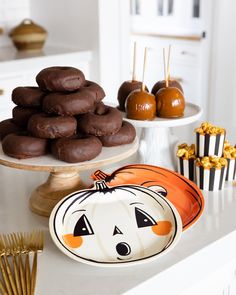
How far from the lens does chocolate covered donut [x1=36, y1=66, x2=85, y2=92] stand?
1.09m

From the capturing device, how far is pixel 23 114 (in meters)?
1.14

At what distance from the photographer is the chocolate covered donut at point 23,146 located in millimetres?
1058

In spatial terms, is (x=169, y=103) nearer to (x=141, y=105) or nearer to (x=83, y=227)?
(x=141, y=105)

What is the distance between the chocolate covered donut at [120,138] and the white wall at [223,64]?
230 centimetres

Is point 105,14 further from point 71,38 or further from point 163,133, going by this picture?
point 163,133

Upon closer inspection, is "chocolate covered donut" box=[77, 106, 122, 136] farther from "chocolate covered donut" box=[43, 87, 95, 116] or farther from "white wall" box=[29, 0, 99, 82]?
"white wall" box=[29, 0, 99, 82]

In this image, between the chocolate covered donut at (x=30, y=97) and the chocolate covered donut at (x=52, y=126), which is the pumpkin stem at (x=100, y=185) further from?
the chocolate covered donut at (x=30, y=97)

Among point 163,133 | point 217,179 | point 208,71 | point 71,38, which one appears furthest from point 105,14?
point 217,179

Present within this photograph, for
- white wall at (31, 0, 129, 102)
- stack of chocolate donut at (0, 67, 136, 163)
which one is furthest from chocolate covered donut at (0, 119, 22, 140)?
white wall at (31, 0, 129, 102)

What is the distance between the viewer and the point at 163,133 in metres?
1.36

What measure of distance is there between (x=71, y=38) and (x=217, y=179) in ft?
7.06

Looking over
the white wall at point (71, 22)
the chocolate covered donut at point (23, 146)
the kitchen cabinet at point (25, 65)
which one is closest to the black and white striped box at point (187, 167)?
the chocolate covered donut at point (23, 146)

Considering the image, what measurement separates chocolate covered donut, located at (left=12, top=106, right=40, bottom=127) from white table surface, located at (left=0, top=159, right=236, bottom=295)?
21 cm

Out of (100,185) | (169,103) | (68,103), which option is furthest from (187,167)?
(68,103)
